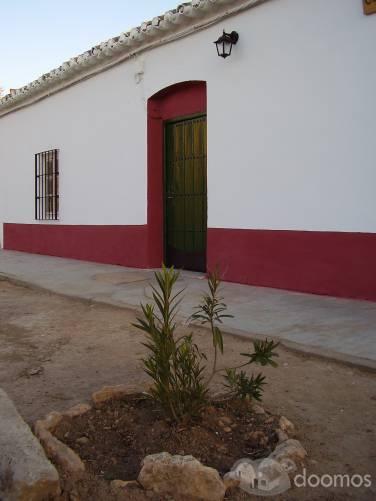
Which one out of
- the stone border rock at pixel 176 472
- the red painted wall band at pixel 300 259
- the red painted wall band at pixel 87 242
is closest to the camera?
the stone border rock at pixel 176 472

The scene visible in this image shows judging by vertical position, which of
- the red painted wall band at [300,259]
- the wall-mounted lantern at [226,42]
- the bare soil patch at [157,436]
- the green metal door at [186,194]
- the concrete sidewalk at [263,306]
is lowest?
the bare soil patch at [157,436]

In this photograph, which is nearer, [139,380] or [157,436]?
[157,436]

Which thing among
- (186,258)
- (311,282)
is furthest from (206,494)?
(186,258)

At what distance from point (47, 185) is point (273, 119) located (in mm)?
5908

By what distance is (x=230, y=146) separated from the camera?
21.5 feet

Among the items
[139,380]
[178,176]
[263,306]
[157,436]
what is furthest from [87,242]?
[157,436]

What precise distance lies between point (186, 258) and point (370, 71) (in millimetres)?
3674

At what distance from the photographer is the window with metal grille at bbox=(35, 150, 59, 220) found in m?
10.2

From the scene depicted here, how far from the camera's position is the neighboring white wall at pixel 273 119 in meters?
5.25

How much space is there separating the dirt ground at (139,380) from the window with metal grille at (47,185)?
5395 mm

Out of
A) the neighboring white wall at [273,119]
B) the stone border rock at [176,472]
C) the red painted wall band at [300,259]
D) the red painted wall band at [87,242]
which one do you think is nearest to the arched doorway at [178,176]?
the neighboring white wall at [273,119]

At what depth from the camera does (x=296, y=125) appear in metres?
5.77

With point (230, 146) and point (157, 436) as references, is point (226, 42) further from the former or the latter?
point (157, 436)

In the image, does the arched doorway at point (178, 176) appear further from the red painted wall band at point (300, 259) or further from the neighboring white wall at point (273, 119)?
the red painted wall band at point (300, 259)
